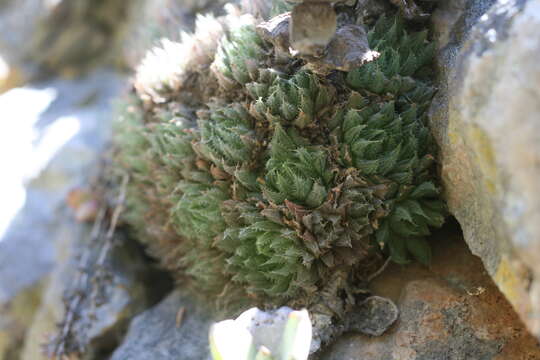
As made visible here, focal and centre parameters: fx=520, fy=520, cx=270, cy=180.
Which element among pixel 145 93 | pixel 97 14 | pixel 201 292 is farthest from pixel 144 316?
pixel 97 14

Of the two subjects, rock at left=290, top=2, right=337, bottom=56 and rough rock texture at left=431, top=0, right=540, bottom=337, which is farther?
rock at left=290, top=2, right=337, bottom=56

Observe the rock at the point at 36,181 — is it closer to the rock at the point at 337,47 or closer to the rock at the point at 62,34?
the rock at the point at 62,34

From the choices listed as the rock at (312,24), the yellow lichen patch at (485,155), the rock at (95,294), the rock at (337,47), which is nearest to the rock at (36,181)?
the rock at (95,294)

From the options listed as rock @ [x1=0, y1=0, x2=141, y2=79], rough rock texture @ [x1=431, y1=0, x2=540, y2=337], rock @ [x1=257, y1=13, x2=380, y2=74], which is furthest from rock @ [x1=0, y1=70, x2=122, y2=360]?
rough rock texture @ [x1=431, y1=0, x2=540, y2=337]

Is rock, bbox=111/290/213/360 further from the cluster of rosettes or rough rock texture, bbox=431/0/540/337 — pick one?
rough rock texture, bbox=431/0/540/337

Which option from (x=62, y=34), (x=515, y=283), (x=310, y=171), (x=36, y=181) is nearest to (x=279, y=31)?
(x=310, y=171)

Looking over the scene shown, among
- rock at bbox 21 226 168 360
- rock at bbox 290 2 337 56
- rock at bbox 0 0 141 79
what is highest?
rock at bbox 0 0 141 79
